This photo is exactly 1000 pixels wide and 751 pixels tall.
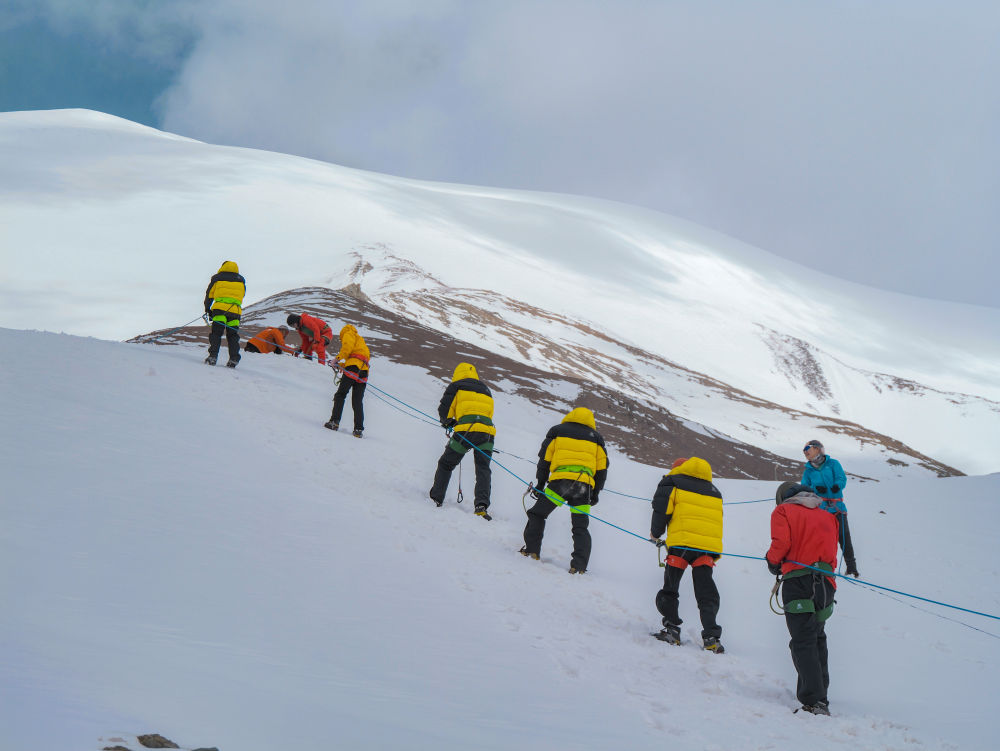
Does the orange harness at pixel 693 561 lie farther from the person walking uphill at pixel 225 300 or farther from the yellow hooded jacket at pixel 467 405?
the person walking uphill at pixel 225 300

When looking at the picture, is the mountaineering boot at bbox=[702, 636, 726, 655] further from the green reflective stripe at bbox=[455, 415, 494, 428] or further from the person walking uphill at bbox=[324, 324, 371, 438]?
the person walking uphill at bbox=[324, 324, 371, 438]

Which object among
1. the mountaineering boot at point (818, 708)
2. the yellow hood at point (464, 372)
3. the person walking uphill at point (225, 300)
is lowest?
the mountaineering boot at point (818, 708)

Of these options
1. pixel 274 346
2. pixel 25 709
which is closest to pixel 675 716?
pixel 25 709

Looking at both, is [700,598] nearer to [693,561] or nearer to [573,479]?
[693,561]

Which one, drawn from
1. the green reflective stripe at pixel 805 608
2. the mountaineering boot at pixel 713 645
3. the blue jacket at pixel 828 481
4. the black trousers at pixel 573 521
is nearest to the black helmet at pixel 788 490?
the green reflective stripe at pixel 805 608

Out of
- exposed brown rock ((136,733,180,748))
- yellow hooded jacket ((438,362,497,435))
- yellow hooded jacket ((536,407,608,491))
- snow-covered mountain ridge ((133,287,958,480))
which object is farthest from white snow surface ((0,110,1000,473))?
exposed brown rock ((136,733,180,748))

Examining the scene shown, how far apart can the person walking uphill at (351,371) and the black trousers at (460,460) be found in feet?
11.4

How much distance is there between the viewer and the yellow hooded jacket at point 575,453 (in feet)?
30.3

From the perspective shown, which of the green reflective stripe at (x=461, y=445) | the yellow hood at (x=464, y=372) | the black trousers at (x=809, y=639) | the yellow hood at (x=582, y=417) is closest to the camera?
the black trousers at (x=809, y=639)

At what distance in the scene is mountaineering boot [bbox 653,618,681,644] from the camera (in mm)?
7113

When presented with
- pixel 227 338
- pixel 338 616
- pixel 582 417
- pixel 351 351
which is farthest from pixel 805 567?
pixel 227 338

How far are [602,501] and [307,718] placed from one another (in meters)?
12.1

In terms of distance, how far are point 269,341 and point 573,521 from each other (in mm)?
13420

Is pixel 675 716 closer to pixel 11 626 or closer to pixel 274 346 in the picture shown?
pixel 11 626
